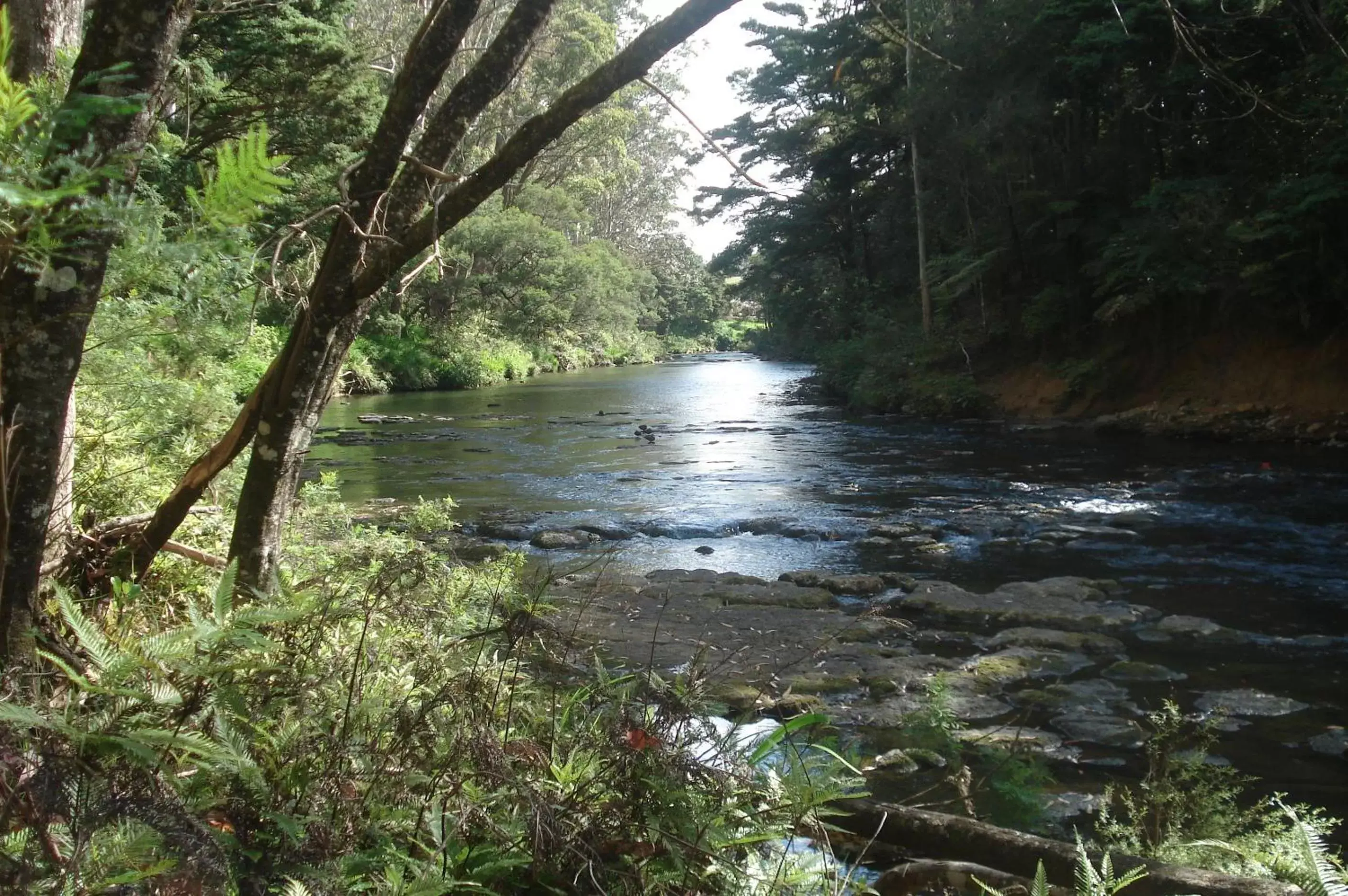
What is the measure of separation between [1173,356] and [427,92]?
1984 cm

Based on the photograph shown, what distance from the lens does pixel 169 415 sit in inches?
208

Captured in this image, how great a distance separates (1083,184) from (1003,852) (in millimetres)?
21680

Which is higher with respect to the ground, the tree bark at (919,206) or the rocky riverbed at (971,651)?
the tree bark at (919,206)

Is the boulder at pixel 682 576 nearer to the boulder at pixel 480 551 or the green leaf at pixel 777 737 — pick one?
the boulder at pixel 480 551

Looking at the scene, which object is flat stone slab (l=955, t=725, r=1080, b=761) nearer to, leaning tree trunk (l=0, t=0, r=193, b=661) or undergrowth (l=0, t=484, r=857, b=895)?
undergrowth (l=0, t=484, r=857, b=895)

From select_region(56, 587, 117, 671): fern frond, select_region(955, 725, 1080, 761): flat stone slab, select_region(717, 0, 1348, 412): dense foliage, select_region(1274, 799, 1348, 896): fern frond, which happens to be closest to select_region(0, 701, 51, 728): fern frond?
select_region(56, 587, 117, 671): fern frond

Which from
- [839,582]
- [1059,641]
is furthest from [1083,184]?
[1059,641]

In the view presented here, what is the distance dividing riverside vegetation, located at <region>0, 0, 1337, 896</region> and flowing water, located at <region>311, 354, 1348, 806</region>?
3.72 meters

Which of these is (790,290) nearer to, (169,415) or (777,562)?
(777,562)

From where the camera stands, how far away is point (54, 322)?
6.58ft

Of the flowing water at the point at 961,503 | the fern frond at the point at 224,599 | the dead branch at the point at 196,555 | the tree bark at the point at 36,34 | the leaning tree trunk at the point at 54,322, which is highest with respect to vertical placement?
the tree bark at the point at 36,34

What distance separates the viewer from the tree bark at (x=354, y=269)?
295cm

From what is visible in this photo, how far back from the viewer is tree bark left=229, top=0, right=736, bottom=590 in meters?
2.95

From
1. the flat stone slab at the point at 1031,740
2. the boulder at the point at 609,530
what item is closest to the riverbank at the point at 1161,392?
the boulder at the point at 609,530
